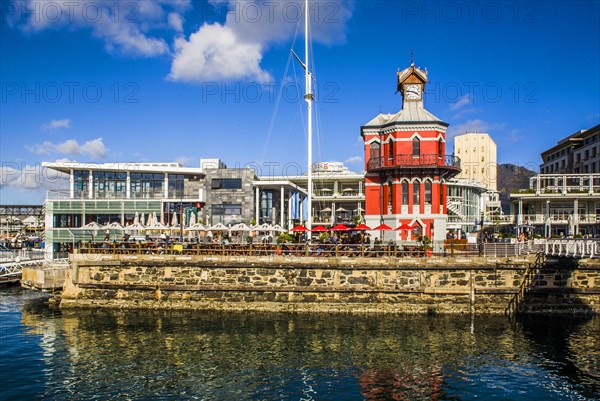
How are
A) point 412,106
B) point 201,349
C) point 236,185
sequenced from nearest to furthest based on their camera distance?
1. point 201,349
2. point 412,106
3. point 236,185

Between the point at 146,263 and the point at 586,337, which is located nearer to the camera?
the point at 586,337

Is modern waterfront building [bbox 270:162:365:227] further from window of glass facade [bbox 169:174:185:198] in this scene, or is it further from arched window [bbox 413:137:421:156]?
arched window [bbox 413:137:421:156]

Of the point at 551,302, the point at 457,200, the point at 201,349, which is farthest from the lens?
the point at 457,200

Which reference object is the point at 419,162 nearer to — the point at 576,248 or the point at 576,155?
the point at 576,248

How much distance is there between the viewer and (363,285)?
103ft

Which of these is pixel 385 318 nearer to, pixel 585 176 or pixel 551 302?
pixel 551 302

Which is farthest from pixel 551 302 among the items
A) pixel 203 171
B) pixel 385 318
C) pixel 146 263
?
pixel 203 171

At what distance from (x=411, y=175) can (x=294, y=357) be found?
86.5ft

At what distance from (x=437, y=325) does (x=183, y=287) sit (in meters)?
17.0

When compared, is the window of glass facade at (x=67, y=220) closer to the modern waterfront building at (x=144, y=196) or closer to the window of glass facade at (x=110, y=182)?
the modern waterfront building at (x=144, y=196)

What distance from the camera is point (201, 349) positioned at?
23.4 m

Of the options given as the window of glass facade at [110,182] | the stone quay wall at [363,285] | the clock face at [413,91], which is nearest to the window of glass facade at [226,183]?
the window of glass facade at [110,182]

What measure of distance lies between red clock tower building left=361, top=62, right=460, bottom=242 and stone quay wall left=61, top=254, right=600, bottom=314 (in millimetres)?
11870

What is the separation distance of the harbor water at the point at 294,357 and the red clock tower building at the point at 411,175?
15019 millimetres
